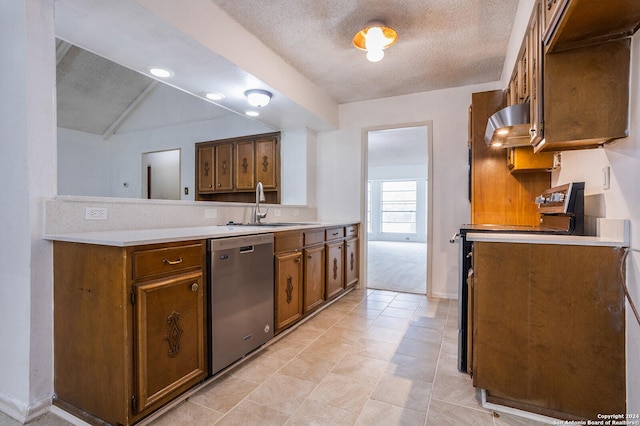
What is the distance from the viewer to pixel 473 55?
9.47 ft

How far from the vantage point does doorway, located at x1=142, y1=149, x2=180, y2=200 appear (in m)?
4.79

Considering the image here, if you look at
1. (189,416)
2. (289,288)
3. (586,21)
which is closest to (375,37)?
(586,21)

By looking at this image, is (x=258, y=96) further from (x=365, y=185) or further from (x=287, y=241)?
(x=365, y=185)

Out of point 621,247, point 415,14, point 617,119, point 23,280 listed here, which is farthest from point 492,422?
point 415,14

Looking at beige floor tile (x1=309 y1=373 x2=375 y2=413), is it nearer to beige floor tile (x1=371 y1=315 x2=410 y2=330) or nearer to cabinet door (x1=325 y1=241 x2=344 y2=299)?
beige floor tile (x1=371 y1=315 x2=410 y2=330)

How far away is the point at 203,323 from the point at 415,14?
253 centimetres

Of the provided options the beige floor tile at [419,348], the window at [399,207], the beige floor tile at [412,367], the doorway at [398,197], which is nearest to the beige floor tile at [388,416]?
the beige floor tile at [412,367]

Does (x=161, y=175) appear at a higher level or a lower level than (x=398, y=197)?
higher

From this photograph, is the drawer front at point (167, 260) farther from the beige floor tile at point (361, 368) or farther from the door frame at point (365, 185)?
the door frame at point (365, 185)

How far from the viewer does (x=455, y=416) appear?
1523 millimetres

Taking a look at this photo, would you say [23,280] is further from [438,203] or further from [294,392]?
[438,203]

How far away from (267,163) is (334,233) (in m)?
1.48

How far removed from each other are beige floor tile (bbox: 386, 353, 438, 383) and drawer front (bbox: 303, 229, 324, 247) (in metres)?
1.19

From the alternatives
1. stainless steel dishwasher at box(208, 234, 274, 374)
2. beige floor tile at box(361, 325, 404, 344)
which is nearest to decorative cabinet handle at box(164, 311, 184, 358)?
stainless steel dishwasher at box(208, 234, 274, 374)
